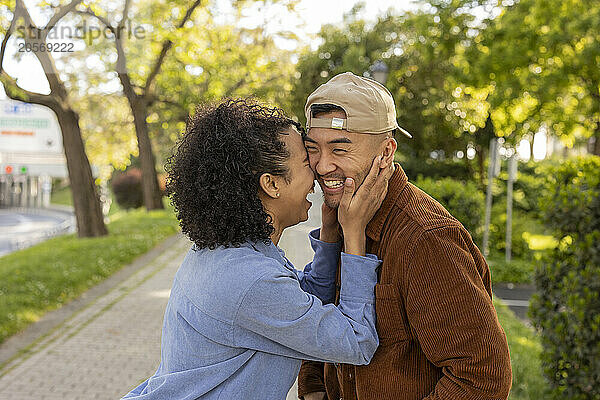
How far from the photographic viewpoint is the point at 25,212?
41688 mm

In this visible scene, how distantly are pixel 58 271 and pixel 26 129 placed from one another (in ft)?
39.8

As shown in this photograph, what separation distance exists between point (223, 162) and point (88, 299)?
9.54m

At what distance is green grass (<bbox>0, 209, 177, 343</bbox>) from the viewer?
9.15 m

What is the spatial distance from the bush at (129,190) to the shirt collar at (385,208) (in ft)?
105

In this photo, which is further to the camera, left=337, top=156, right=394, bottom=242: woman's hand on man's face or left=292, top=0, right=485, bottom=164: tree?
left=292, top=0, right=485, bottom=164: tree

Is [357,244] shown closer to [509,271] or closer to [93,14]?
[93,14]

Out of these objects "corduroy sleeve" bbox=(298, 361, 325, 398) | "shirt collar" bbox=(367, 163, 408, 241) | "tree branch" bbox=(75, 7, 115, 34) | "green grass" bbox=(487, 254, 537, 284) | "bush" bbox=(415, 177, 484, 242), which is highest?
"tree branch" bbox=(75, 7, 115, 34)

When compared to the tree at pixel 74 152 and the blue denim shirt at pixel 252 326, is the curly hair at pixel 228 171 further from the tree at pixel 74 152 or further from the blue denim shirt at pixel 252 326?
the tree at pixel 74 152

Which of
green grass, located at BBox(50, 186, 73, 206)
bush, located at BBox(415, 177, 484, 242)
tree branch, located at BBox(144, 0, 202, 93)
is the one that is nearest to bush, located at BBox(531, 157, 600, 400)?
bush, located at BBox(415, 177, 484, 242)

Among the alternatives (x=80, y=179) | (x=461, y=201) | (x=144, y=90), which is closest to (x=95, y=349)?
(x=461, y=201)

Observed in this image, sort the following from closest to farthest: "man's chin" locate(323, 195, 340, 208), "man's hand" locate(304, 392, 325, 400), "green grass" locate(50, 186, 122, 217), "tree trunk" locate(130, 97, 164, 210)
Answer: "man's chin" locate(323, 195, 340, 208) < "man's hand" locate(304, 392, 325, 400) < "tree trunk" locate(130, 97, 164, 210) < "green grass" locate(50, 186, 122, 217)

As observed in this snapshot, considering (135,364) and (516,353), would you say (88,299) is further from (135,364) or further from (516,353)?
(516,353)

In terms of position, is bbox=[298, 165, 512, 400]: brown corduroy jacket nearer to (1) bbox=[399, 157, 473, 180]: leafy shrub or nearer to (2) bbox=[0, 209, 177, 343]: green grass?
(2) bbox=[0, 209, 177, 343]: green grass

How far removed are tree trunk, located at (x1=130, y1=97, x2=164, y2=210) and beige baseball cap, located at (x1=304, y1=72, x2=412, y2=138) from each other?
19.6 m
